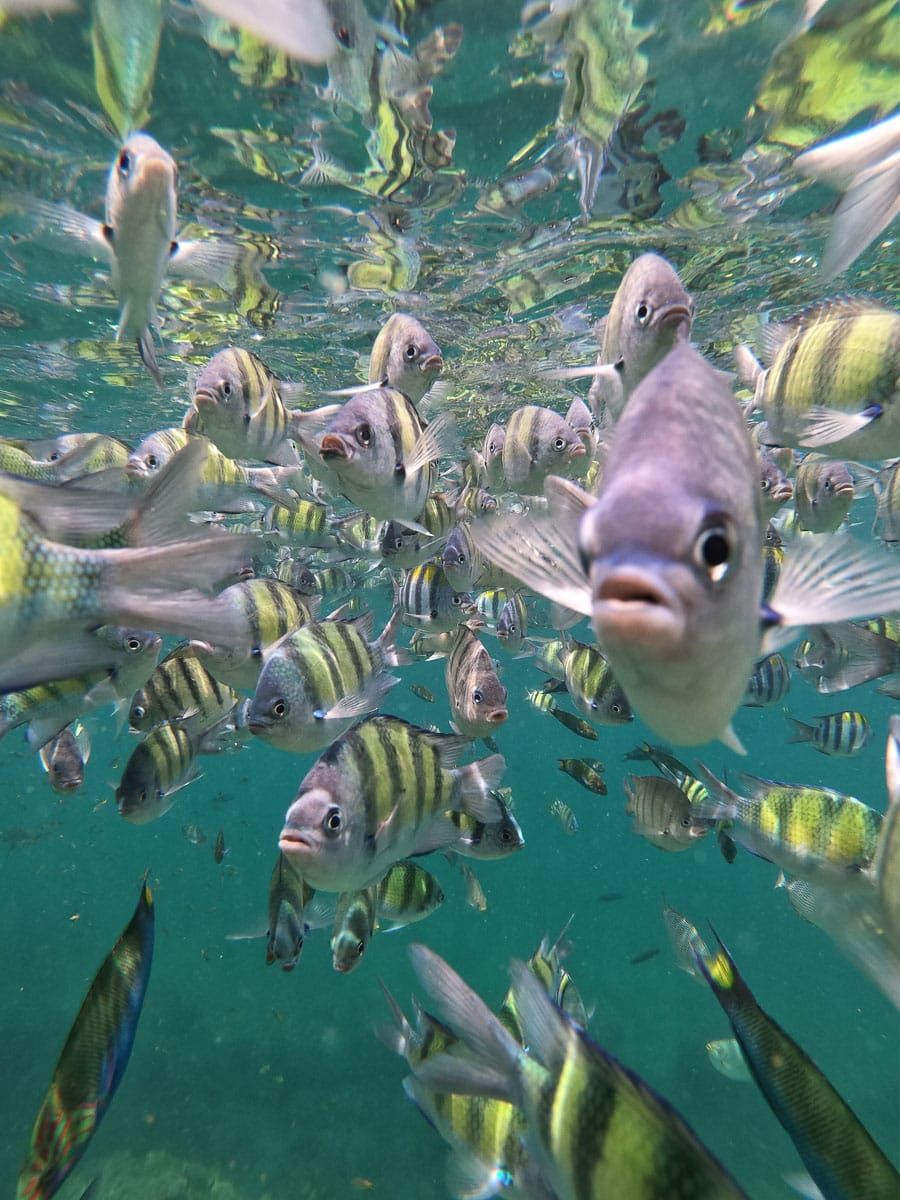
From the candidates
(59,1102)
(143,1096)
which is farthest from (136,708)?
(143,1096)

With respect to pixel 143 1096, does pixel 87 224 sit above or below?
above

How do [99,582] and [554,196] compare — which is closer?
[99,582]

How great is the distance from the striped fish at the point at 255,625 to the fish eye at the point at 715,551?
305 centimetres

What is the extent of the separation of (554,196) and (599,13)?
214 centimetres

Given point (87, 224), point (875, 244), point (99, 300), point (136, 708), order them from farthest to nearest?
point (99, 300) < point (875, 244) < point (136, 708) < point (87, 224)

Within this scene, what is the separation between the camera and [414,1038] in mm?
3686

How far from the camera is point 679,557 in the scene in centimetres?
106

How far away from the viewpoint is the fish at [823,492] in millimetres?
4438

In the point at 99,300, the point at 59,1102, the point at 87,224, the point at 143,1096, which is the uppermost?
the point at 99,300

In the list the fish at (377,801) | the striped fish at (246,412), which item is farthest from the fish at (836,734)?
the striped fish at (246,412)

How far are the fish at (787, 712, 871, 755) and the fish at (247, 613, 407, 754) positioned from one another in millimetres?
4954

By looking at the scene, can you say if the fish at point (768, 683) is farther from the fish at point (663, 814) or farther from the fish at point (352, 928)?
the fish at point (352, 928)

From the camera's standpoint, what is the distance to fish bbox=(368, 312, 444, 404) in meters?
3.98

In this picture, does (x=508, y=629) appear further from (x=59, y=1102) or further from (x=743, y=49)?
(x=743, y=49)
